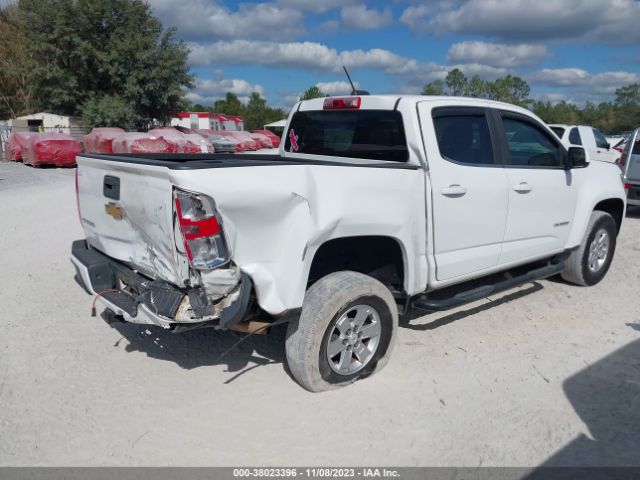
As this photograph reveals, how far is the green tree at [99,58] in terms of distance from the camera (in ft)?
123

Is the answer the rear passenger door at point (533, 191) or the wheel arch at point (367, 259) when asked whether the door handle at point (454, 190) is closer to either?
the wheel arch at point (367, 259)

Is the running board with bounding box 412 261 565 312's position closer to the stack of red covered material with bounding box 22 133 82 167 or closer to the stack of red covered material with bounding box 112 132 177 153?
the stack of red covered material with bounding box 112 132 177 153

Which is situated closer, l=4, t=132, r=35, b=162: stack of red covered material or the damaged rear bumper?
the damaged rear bumper

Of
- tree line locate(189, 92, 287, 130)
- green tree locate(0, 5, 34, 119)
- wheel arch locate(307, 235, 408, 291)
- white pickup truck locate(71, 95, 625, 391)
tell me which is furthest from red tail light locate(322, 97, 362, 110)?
tree line locate(189, 92, 287, 130)

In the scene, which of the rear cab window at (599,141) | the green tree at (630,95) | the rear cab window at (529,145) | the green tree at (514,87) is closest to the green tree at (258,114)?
the green tree at (514,87)

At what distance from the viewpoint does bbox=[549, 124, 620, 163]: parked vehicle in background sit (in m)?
15.8

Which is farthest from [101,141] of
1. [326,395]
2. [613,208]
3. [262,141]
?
[326,395]

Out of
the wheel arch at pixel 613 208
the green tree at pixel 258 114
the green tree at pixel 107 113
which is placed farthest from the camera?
the green tree at pixel 258 114

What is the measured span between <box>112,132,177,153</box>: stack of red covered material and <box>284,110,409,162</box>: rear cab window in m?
16.4

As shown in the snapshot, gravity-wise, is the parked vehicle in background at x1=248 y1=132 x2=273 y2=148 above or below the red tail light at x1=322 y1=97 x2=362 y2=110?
below

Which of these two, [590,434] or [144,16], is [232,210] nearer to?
[590,434]

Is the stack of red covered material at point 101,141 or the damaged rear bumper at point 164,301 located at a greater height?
the damaged rear bumper at point 164,301

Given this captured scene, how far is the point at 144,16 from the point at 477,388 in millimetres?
41811

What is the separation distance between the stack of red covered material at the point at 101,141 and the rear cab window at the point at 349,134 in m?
18.7
